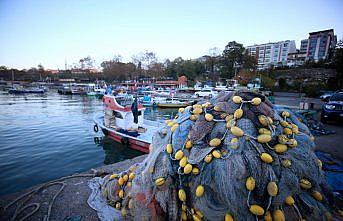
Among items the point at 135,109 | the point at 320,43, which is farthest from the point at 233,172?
the point at 320,43

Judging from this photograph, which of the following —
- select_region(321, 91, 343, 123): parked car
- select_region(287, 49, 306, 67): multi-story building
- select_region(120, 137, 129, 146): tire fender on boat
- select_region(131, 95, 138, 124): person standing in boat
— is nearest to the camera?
select_region(321, 91, 343, 123): parked car

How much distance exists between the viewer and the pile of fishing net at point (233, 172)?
1.41 m

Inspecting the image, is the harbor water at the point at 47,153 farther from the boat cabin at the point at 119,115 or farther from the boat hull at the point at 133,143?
the boat cabin at the point at 119,115

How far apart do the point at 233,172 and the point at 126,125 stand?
6898mm

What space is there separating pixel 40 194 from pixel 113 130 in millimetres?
4800

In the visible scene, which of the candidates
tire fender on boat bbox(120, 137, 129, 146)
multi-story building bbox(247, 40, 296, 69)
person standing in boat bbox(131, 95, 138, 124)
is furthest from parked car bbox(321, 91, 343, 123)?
multi-story building bbox(247, 40, 296, 69)

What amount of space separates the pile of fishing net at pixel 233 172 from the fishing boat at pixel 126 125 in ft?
15.7

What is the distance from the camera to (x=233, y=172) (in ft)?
4.64

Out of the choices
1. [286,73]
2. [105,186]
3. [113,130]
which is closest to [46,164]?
[113,130]

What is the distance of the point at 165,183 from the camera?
1.72 meters

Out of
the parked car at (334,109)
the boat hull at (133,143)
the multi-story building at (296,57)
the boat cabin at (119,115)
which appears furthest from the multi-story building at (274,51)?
the boat hull at (133,143)

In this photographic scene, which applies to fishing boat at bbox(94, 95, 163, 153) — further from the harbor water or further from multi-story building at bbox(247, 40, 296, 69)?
multi-story building at bbox(247, 40, 296, 69)

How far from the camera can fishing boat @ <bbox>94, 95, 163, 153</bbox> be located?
689cm

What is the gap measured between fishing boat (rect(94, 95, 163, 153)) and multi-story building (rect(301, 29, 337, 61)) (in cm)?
6060
